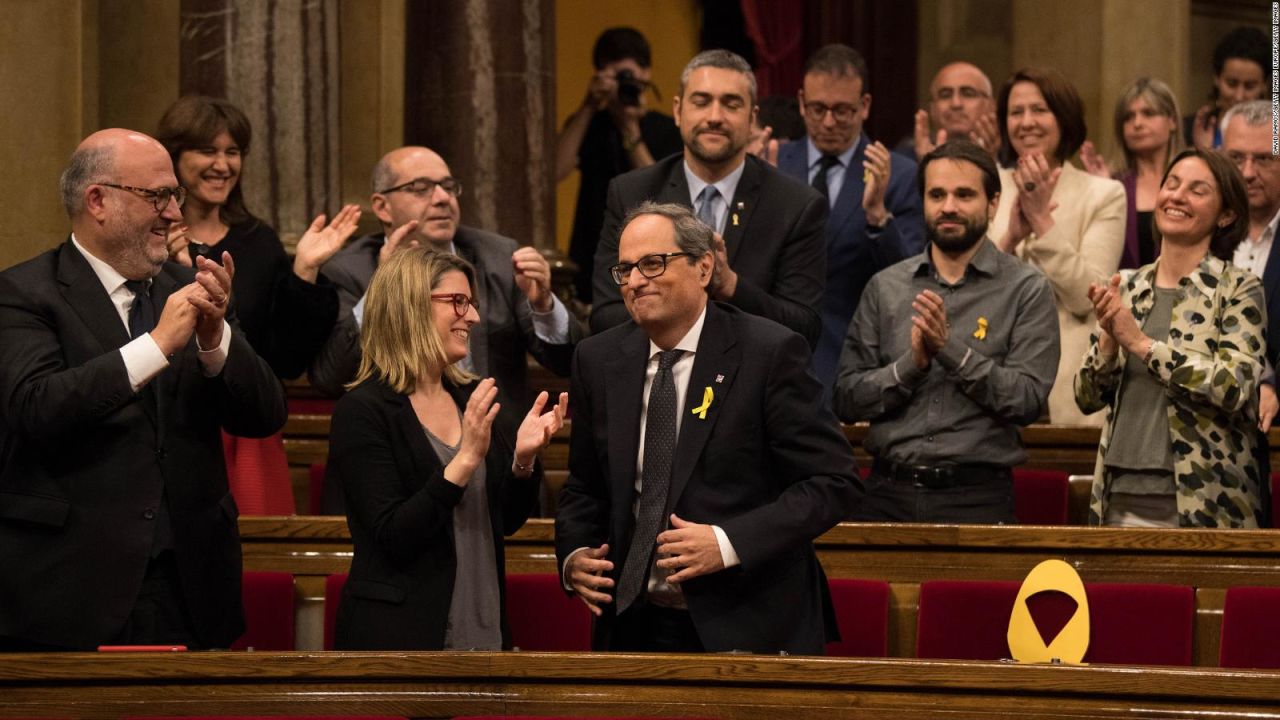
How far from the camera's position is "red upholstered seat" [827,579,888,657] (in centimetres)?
359

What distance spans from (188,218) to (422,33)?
2.02 meters

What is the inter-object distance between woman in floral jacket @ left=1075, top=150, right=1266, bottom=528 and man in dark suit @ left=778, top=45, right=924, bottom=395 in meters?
0.78

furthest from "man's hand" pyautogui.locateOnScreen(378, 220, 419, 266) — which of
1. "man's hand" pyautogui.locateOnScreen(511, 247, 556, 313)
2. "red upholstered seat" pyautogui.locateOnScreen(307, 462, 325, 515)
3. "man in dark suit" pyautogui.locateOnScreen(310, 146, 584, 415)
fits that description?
"red upholstered seat" pyautogui.locateOnScreen(307, 462, 325, 515)

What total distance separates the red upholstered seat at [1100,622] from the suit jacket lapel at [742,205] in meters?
0.90

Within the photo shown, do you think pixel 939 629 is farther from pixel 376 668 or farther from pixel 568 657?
pixel 376 668

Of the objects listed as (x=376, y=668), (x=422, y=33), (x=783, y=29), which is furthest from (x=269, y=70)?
(x=783, y=29)

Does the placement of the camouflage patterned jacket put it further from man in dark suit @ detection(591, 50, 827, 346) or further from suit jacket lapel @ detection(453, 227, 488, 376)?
suit jacket lapel @ detection(453, 227, 488, 376)

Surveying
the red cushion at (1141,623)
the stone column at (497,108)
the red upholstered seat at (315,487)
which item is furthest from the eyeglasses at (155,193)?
the stone column at (497,108)

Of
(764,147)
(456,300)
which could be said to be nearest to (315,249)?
(456,300)

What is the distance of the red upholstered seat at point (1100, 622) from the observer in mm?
3494

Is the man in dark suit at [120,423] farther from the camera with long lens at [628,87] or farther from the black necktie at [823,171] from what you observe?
the camera with long lens at [628,87]

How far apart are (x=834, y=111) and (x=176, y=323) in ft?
7.93

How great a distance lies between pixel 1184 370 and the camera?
12.3ft

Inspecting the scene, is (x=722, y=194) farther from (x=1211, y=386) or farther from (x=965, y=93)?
(x=965, y=93)
